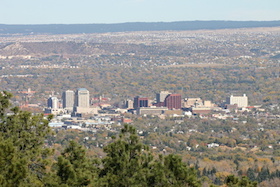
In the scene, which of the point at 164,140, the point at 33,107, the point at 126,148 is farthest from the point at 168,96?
the point at 126,148

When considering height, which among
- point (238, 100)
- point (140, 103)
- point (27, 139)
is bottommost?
point (238, 100)

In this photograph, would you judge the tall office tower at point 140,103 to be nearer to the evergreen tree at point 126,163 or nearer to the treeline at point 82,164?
the evergreen tree at point 126,163

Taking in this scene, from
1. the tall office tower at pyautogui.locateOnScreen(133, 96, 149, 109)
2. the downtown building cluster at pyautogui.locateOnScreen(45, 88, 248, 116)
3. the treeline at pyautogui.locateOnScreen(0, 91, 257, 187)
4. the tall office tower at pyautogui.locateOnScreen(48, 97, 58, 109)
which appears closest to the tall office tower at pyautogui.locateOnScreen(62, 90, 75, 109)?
the downtown building cluster at pyautogui.locateOnScreen(45, 88, 248, 116)

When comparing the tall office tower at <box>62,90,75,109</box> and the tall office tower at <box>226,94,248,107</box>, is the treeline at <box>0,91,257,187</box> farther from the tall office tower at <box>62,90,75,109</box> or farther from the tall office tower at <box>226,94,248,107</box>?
the tall office tower at <box>62,90,75,109</box>

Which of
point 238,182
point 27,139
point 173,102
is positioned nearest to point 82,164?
point 27,139

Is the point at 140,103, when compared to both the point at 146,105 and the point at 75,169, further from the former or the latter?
the point at 75,169

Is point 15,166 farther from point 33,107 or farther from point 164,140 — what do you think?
point 33,107
